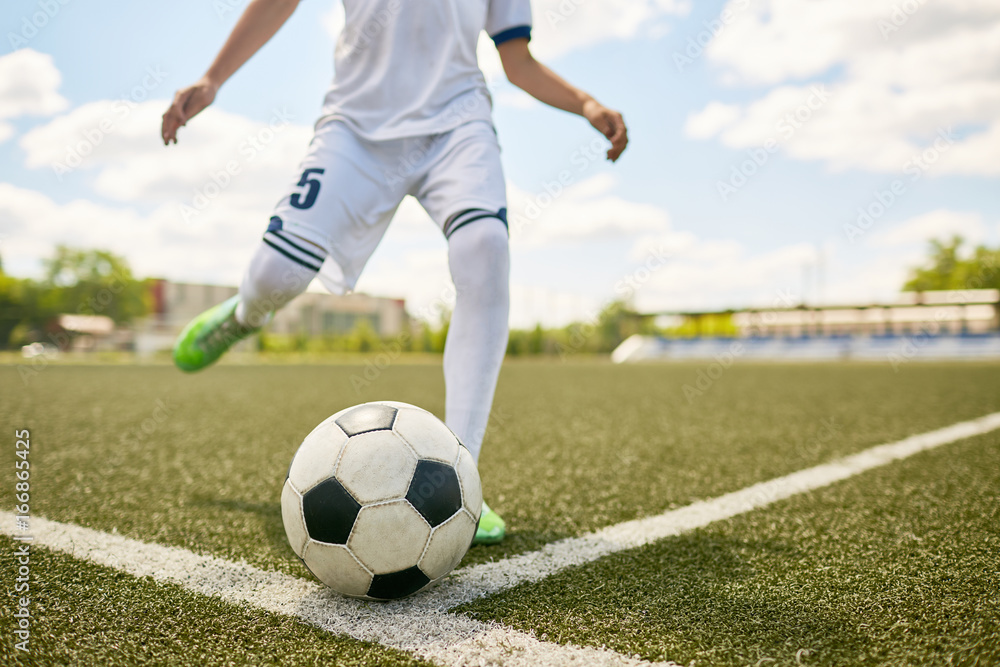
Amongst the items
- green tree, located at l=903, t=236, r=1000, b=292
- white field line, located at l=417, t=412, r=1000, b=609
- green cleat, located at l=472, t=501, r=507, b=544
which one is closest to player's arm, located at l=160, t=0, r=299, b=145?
green cleat, located at l=472, t=501, r=507, b=544

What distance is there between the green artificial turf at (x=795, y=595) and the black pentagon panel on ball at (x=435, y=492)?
20 cm

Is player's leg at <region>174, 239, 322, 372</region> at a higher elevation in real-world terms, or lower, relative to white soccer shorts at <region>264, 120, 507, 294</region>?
lower

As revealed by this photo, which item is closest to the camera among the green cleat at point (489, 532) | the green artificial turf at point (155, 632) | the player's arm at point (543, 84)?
the green artificial turf at point (155, 632)

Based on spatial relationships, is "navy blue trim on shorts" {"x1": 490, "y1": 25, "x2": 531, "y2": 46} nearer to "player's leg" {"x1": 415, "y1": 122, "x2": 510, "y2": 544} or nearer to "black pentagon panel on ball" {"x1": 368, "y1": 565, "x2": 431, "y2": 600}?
"player's leg" {"x1": 415, "y1": 122, "x2": 510, "y2": 544}

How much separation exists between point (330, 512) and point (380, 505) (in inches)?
4.3

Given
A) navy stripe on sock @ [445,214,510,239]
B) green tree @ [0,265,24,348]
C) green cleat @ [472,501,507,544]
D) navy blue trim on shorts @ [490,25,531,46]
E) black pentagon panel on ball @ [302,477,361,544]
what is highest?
navy blue trim on shorts @ [490,25,531,46]

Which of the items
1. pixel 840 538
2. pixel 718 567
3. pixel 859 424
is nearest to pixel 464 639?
pixel 718 567

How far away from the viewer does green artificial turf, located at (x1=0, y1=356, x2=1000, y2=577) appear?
83.1 inches

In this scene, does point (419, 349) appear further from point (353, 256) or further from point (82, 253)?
point (353, 256)

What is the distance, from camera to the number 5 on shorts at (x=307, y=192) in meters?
2.04

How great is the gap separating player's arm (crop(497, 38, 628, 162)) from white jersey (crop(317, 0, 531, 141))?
0.16m

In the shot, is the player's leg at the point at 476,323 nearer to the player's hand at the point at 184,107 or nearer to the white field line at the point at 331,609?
the white field line at the point at 331,609

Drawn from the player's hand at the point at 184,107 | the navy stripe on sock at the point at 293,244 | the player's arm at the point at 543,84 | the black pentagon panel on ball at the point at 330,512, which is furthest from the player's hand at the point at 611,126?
the black pentagon panel on ball at the point at 330,512

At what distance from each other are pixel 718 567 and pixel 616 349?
35.5m
